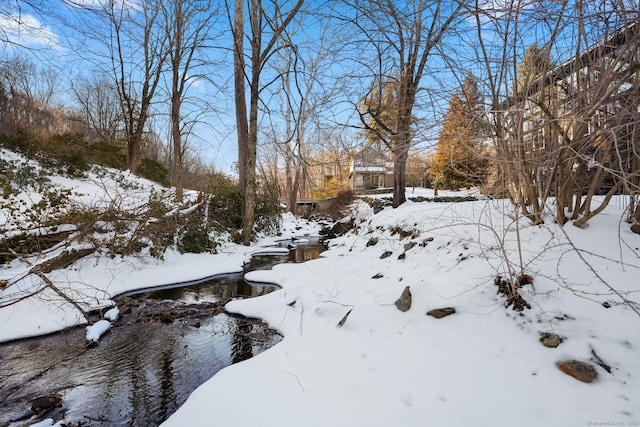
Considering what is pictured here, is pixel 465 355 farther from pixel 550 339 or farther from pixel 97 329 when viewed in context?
pixel 97 329

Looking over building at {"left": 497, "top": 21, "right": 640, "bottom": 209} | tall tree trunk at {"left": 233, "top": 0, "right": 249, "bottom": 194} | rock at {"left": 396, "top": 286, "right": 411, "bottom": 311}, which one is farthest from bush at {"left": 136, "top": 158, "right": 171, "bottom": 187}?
building at {"left": 497, "top": 21, "right": 640, "bottom": 209}

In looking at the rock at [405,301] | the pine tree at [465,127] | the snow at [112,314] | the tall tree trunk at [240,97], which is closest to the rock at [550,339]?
the rock at [405,301]

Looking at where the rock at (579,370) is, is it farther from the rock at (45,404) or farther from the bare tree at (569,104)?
the rock at (45,404)

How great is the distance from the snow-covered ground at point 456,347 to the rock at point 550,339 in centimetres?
4

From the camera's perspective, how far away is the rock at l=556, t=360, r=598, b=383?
2.02 meters

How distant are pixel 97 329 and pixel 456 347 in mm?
4102

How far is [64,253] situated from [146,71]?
10745 mm

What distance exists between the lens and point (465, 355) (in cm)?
245

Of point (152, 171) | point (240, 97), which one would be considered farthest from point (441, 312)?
point (152, 171)

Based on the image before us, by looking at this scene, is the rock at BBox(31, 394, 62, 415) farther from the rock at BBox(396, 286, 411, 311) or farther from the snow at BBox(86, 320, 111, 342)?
the rock at BBox(396, 286, 411, 311)

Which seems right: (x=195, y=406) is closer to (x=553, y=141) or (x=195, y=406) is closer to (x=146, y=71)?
(x=553, y=141)

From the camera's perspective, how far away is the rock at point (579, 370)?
2023 millimetres

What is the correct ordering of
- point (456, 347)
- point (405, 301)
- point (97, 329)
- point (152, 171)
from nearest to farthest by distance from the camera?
point (456, 347), point (405, 301), point (97, 329), point (152, 171)

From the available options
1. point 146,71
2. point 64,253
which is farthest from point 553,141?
point 146,71
